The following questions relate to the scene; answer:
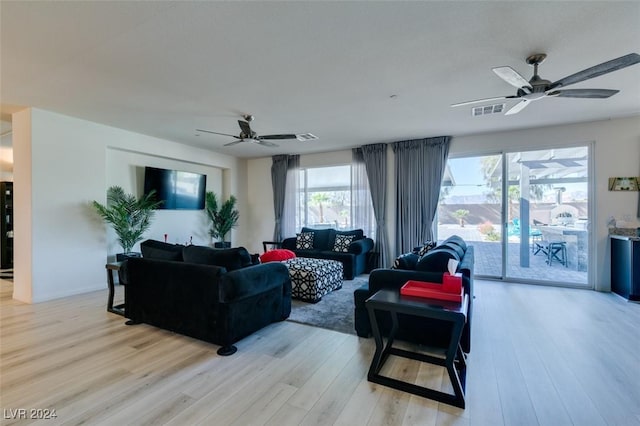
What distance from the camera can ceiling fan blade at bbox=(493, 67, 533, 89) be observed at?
89.1 inches

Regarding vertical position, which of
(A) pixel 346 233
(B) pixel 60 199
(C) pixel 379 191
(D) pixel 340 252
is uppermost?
(C) pixel 379 191

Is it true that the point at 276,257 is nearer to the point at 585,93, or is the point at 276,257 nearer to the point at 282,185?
the point at 282,185

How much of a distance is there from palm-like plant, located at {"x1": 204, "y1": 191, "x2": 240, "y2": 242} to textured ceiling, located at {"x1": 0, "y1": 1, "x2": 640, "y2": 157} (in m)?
2.77

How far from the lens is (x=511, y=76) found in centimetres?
240

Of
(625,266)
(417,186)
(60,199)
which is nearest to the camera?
(625,266)

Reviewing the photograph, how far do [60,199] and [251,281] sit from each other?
366 centimetres

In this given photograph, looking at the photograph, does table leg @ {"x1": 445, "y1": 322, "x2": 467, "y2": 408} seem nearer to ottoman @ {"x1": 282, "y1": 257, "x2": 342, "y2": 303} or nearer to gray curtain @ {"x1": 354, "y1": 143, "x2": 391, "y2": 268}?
ottoman @ {"x1": 282, "y1": 257, "x2": 342, "y2": 303}

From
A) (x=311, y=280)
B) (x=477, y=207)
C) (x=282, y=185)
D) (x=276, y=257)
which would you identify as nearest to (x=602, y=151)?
(x=477, y=207)

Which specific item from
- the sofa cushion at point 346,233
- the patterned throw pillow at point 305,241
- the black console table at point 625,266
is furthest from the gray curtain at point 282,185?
the black console table at point 625,266

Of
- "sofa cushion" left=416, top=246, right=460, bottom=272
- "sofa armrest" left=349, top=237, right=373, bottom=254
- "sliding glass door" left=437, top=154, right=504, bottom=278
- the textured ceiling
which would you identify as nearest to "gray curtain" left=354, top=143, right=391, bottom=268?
"sofa armrest" left=349, top=237, right=373, bottom=254

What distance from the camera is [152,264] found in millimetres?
3039

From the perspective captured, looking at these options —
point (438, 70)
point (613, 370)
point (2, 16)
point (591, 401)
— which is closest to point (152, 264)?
point (2, 16)

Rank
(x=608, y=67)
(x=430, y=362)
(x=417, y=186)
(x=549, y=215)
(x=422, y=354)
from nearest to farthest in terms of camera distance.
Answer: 1. (x=608, y=67)
2. (x=430, y=362)
3. (x=422, y=354)
4. (x=549, y=215)
5. (x=417, y=186)

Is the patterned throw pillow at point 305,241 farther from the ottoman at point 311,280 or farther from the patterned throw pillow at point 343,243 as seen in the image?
the ottoman at point 311,280
